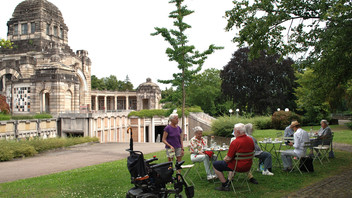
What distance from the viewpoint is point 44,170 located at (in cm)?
1158

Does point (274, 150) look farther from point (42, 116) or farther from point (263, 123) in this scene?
point (42, 116)

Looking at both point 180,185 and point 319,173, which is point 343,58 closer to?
point 319,173

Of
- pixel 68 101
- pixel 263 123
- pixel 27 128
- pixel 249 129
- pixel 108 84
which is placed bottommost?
pixel 263 123

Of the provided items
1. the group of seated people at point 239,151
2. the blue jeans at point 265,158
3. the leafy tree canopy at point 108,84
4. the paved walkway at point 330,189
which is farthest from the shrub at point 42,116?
the leafy tree canopy at point 108,84

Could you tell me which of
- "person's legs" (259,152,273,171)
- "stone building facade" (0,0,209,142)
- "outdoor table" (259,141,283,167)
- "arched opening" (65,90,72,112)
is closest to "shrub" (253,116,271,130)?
"stone building facade" (0,0,209,142)

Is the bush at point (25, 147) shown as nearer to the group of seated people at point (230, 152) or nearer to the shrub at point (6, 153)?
the shrub at point (6, 153)

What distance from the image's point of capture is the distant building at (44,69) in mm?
25547

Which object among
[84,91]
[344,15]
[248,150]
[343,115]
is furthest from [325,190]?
[343,115]

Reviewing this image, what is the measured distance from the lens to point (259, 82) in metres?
34.1

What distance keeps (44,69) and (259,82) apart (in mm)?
23481

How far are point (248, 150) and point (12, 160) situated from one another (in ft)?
44.4

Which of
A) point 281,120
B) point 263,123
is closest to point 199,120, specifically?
point 263,123

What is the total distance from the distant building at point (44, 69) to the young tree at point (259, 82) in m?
15.6

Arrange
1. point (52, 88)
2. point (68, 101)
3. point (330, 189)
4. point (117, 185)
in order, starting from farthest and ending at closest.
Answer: point (68, 101) < point (52, 88) < point (117, 185) < point (330, 189)
